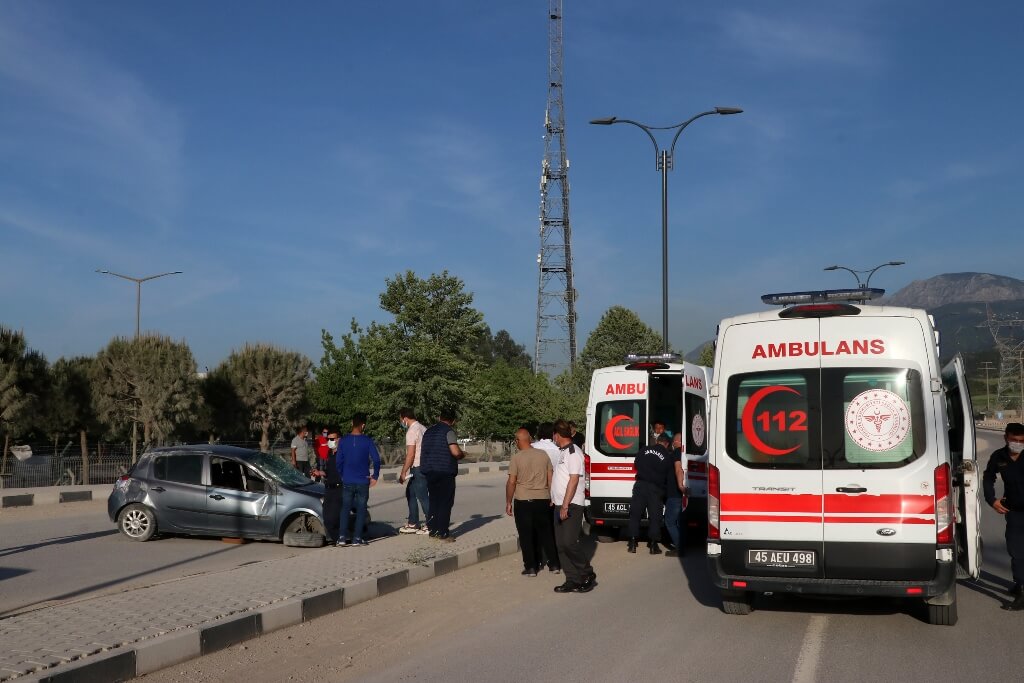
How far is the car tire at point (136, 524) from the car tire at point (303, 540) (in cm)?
211

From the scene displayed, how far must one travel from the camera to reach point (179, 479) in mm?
14797

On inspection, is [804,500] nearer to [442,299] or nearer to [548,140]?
[442,299]

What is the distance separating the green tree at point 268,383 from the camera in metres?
52.2

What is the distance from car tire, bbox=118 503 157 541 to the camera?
14.9 meters

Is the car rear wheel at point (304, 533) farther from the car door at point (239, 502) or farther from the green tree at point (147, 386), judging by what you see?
the green tree at point (147, 386)

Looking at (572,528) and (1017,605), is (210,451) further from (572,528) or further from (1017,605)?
(1017,605)

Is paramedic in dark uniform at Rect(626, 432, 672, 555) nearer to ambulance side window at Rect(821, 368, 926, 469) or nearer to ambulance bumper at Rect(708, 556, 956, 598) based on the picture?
ambulance bumper at Rect(708, 556, 956, 598)

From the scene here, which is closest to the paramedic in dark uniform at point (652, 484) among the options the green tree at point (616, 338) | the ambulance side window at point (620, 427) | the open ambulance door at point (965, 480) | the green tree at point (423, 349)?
the ambulance side window at point (620, 427)

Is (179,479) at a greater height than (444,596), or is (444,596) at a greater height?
(179,479)

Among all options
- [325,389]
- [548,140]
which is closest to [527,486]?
[325,389]

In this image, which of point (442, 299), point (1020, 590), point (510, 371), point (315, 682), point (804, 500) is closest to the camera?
point (315, 682)

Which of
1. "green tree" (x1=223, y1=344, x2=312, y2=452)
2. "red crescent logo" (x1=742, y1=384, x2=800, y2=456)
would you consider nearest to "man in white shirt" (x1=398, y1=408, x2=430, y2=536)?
"red crescent logo" (x1=742, y1=384, x2=800, y2=456)

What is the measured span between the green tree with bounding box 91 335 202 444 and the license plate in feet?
125

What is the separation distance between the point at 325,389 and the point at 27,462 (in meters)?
26.5
